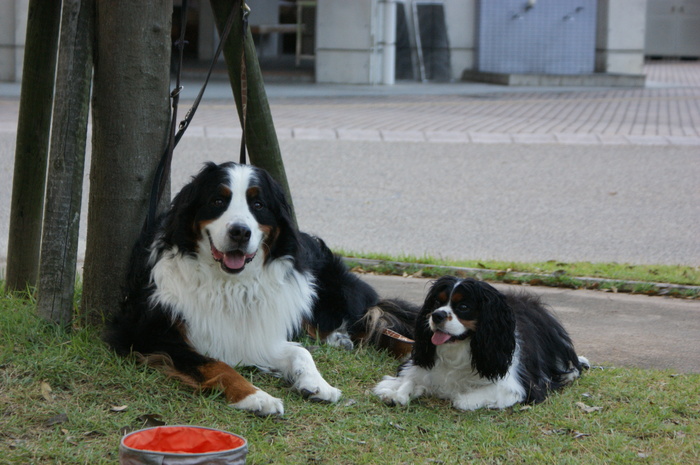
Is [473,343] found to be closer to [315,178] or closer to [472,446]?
[472,446]

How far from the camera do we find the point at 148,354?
4312mm

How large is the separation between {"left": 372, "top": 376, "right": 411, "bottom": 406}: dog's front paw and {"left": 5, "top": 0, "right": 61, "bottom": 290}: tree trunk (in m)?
2.34

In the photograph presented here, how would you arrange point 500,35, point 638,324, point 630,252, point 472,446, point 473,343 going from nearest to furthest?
point 472,446, point 473,343, point 638,324, point 630,252, point 500,35

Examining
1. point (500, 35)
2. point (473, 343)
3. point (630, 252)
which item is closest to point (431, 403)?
point (473, 343)

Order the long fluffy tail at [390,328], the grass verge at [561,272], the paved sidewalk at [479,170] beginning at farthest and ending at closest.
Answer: the paved sidewalk at [479,170] < the grass verge at [561,272] < the long fluffy tail at [390,328]

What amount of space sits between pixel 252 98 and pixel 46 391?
80.6 inches

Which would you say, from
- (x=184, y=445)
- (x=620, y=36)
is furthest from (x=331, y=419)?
(x=620, y=36)

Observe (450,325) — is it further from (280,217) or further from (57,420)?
(57,420)

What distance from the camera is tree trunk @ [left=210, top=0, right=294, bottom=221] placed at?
507cm

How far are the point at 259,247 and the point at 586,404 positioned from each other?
5.57ft

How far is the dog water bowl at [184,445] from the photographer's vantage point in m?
2.95

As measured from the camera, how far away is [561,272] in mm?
6844

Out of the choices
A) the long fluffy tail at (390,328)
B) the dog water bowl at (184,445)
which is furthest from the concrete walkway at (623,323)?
the dog water bowl at (184,445)

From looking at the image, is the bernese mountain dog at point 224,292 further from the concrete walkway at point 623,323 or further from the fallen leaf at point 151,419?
the concrete walkway at point 623,323
